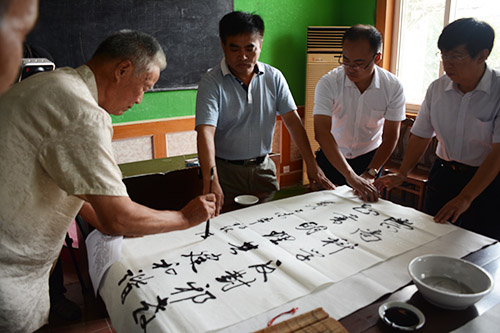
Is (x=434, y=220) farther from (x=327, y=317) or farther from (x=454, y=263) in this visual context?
(x=327, y=317)

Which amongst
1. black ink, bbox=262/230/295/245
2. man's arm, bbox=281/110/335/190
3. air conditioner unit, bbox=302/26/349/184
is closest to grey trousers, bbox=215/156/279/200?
man's arm, bbox=281/110/335/190

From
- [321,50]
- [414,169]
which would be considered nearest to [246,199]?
[414,169]

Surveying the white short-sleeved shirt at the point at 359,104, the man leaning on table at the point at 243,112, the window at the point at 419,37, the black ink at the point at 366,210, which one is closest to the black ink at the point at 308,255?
the black ink at the point at 366,210

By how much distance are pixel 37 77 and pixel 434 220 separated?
4.81ft

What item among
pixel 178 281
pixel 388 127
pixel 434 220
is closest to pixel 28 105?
pixel 178 281

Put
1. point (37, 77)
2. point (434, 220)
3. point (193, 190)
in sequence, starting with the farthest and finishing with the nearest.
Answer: point (193, 190), point (434, 220), point (37, 77)

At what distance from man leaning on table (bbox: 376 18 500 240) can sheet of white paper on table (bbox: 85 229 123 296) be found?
3.97 feet

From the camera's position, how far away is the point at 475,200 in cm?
183

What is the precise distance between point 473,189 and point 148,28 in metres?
3.06

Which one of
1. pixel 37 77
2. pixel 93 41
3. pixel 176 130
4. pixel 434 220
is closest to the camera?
pixel 37 77

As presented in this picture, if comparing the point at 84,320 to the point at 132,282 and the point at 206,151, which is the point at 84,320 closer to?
the point at 206,151

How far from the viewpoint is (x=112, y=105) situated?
47.1 inches

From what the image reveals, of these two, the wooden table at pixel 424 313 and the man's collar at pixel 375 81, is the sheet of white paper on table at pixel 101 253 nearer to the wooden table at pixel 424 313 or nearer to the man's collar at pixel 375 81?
the wooden table at pixel 424 313

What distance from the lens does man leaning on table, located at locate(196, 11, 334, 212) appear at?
1.91 metres
